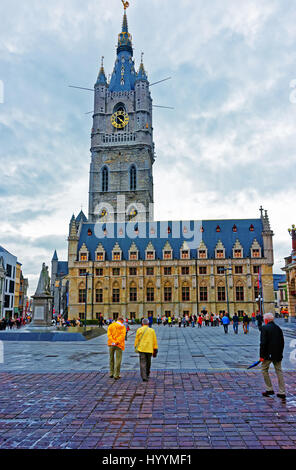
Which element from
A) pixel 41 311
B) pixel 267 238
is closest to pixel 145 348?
pixel 41 311

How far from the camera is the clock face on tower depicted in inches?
3398

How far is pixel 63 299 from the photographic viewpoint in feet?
251

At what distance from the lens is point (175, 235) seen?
66.6 m

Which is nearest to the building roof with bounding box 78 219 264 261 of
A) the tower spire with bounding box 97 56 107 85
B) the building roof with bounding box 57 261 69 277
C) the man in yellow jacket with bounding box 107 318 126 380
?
the building roof with bounding box 57 261 69 277

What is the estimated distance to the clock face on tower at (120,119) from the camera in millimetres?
86312

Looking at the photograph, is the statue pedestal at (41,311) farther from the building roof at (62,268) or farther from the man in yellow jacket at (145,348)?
the building roof at (62,268)

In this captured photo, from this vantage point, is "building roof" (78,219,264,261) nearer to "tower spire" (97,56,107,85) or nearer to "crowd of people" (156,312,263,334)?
"crowd of people" (156,312,263,334)

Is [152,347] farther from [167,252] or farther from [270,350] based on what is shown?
[167,252]

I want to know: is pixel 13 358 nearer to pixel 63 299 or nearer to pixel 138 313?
pixel 138 313

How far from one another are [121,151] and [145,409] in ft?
262

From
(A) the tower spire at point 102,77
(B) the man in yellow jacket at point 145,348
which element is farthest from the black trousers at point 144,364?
(A) the tower spire at point 102,77

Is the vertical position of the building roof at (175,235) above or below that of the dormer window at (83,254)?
above

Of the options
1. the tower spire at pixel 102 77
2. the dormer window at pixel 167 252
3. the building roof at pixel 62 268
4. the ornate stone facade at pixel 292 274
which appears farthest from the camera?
the building roof at pixel 62 268
